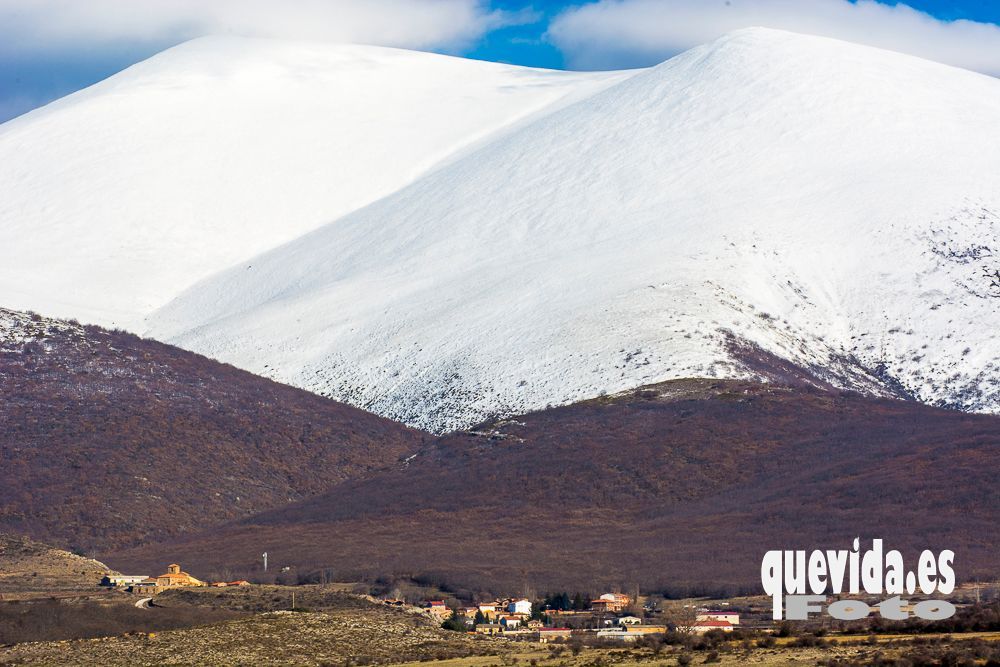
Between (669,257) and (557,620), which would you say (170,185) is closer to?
(669,257)

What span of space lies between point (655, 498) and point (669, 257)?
36.5 meters

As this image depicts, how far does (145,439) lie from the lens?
119 m

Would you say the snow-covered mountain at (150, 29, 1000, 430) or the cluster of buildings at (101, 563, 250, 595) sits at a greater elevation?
the snow-covered mountain at (150, 29, 1000, 430)

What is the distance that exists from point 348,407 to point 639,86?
6662 centimetres

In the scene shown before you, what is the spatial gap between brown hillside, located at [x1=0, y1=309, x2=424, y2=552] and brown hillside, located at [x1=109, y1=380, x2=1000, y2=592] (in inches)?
193

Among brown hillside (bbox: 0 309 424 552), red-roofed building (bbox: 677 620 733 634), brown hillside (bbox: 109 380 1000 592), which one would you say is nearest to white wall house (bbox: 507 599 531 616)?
brown hillside (bbox: 109 380 1000 592)

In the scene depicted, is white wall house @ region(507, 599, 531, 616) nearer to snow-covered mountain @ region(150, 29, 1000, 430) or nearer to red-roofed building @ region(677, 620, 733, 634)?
red-roofed building @ region(677, 620, 733, 634)

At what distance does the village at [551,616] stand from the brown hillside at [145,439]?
30.1m

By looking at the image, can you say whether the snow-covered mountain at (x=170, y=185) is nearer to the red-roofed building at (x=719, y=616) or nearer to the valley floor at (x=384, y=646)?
the red-roofed building at (x=719, y=616)

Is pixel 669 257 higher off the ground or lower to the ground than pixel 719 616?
higher

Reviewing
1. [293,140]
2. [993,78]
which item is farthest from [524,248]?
[993,78]

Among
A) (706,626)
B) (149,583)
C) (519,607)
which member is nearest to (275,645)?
(706,626)

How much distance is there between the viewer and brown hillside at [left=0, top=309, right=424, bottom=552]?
106 m

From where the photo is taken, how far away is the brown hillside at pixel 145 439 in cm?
10612
